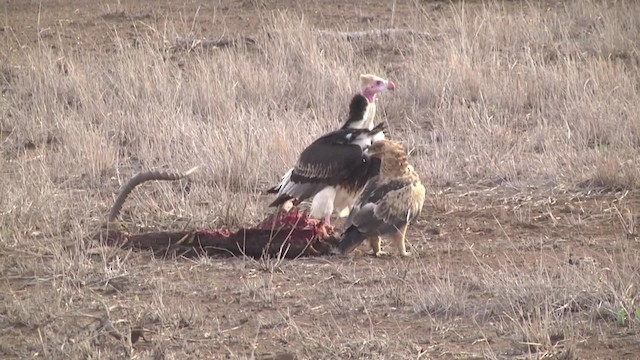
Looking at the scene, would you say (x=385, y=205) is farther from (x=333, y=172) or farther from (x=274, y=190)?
(x=274, y=190)

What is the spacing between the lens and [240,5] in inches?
572

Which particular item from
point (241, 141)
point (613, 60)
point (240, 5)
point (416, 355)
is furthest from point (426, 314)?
point (240, 5)

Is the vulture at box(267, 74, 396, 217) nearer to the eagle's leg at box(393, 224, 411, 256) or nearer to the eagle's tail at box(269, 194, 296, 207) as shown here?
the eagle's tail at box(269, 194, 296, 207)

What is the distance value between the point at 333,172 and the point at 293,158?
1427 millimetres

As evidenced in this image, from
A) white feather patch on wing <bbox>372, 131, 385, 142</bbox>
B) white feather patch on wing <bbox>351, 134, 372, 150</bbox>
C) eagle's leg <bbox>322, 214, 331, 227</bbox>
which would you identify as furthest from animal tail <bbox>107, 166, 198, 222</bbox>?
white feather patch on wing <bbox>372, 131, 385, 142</bbox>

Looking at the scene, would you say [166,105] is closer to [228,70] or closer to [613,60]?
[228,70]

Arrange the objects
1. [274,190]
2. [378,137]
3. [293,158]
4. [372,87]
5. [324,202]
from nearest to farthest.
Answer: [324,202], [378,137], [274,190], [372,87], [293,158]

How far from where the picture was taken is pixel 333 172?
729cm

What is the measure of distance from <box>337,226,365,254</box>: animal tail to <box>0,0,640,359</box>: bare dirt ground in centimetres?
10

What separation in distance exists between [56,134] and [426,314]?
4.83 m

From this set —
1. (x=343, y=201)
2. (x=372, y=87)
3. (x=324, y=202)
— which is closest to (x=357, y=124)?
(x=372, y=87)

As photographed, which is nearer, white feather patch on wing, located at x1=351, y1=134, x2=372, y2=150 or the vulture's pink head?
white feather patch on wing, located at x1=351, y1=134, x2=372, y2=150

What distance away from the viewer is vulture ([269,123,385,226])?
732 centimetres

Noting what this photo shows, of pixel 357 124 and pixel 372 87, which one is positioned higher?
pixel 372 87
